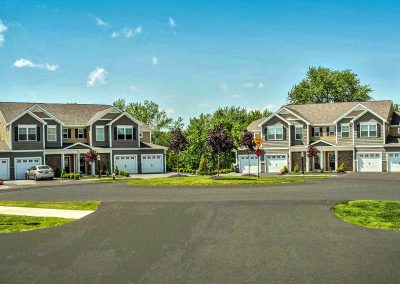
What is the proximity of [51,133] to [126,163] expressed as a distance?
8979 millimetres

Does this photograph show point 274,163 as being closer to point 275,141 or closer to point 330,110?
point 275,141

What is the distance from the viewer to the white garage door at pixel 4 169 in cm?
4438

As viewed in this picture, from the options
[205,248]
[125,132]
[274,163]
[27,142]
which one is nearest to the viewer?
[205,248]

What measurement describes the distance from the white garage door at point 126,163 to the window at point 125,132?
2.25 metres

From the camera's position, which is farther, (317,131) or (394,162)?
(317,131)

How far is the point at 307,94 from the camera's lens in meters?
86.8

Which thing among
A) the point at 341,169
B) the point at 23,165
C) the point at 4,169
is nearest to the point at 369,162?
the point at 341,169

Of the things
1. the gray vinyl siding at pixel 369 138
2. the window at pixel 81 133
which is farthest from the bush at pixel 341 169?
the window at pixel 81 133

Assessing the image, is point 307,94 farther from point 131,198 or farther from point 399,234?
point 399,234

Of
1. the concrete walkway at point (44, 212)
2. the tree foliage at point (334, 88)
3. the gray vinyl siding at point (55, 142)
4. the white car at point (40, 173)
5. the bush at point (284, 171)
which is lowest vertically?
the bush at point (284, 171)

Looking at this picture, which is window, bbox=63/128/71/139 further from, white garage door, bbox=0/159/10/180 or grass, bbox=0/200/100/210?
grass, bbox=0/200/100/210

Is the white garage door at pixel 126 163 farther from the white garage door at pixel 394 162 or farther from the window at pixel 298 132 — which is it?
the white garage door at pixel 394 162

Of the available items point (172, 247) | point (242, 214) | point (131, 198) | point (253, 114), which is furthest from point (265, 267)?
point (253, 114)

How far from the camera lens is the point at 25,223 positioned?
677 inches
